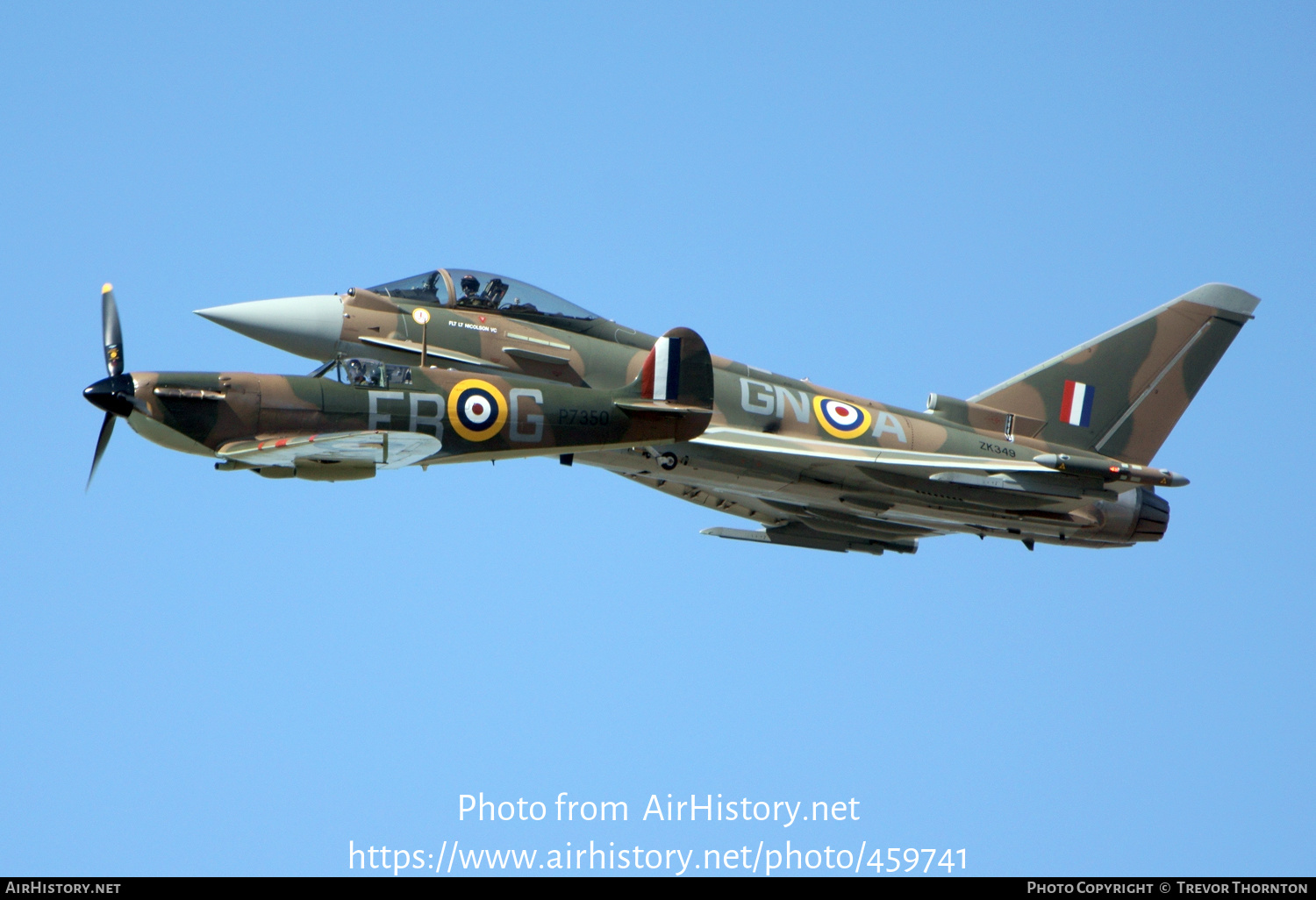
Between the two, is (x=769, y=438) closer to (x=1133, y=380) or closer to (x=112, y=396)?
(x=1133, y=380)

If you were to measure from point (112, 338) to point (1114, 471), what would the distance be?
17.0 m

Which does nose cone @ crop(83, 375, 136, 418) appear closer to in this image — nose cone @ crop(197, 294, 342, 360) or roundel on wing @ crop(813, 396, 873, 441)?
nose cone @ crop(197, 294, 342, 360)

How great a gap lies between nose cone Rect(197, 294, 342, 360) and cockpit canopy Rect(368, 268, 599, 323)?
1.15 metres

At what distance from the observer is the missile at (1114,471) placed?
27.0 metres

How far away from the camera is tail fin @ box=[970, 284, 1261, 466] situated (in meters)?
30.0

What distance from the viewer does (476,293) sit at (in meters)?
25.9

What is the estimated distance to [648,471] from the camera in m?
26.7

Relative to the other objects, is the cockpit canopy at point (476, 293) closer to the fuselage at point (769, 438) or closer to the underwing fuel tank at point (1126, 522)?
the fuselage at point (769, 438)

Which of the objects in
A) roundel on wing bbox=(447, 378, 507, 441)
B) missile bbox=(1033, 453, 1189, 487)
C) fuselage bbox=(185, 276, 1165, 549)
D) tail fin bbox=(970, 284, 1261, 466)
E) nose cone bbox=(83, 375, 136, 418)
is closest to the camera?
nose cone bbox=(83, 375, 136, 418)

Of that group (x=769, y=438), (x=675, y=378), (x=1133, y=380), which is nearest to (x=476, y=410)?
(x=675, y=378)

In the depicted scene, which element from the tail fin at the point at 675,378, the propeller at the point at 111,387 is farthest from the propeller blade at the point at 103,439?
the tail fin at the point at 675,378

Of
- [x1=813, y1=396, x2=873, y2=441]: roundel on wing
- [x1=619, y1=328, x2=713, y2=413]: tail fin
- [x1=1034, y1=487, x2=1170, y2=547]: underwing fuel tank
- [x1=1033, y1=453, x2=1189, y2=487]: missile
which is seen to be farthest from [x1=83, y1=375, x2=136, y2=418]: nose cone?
[x1=1034, y1=487, x2=1170, y2=547]: underwing fuel tank

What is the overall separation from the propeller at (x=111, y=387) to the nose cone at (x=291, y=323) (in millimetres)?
1768
